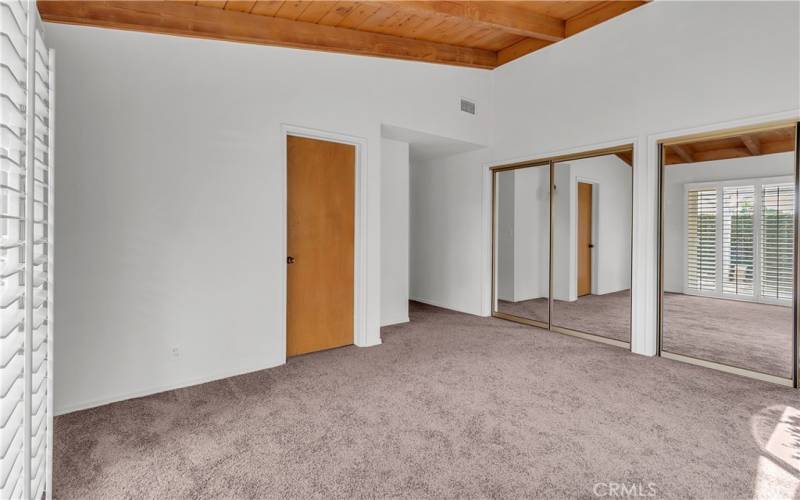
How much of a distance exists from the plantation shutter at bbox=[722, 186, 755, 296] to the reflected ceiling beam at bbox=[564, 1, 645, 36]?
1.96 meters

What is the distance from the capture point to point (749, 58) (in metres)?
3.18

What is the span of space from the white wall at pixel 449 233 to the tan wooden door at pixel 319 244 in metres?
1.99

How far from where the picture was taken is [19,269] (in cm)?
133

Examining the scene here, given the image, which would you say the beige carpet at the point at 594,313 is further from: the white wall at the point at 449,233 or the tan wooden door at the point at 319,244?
the tan wooden door at the point at 319,244

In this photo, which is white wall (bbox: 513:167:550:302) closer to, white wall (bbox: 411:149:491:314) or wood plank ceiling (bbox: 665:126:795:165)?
white wall (bbox: 411:149:491:314)

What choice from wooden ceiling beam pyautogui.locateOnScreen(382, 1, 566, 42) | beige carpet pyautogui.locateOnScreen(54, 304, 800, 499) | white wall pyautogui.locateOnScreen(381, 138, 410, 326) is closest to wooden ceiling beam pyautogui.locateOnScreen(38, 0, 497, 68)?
wooden ceiling beam pyautogui.locateOnScreen(382, 1, 566, 42)

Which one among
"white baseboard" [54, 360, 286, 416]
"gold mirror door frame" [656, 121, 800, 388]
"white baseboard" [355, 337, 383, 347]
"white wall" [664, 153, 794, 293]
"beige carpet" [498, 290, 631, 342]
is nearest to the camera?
"white baseboard" [54, 360, 286, 416]

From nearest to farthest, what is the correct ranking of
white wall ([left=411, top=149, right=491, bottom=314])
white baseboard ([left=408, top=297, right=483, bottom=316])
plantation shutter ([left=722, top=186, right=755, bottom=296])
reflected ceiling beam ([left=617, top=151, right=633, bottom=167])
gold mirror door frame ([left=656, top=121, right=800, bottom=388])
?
gold mirror door frame ([left=656, top=121, right=800, bottom=388]) → plantation shutter ([left=722, top=186, right=755, bottom=296]) → reflected ceiling beam ([left=617, top=151, right=633, bottom=167]) → white wall ([left=411, top=149, right=491, bottom=314]) → white baseboard ([left=408, top=297, right=483, bottom=316])

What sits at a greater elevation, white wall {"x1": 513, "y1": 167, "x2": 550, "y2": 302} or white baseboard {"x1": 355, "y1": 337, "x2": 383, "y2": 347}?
white wall {"x1": 513, "y1": 167, "x2": 550, "y2": 302}

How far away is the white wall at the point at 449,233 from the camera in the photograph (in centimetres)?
544

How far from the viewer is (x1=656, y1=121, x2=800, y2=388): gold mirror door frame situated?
3104 millimetres

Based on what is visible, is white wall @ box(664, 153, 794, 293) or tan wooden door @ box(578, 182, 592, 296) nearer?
white wall @ box(664, 153, 794, 293)

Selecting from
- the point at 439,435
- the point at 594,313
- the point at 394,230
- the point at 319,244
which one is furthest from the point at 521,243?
the point at 439,435

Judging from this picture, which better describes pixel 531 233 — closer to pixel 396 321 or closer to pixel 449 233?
pixel 449 233
